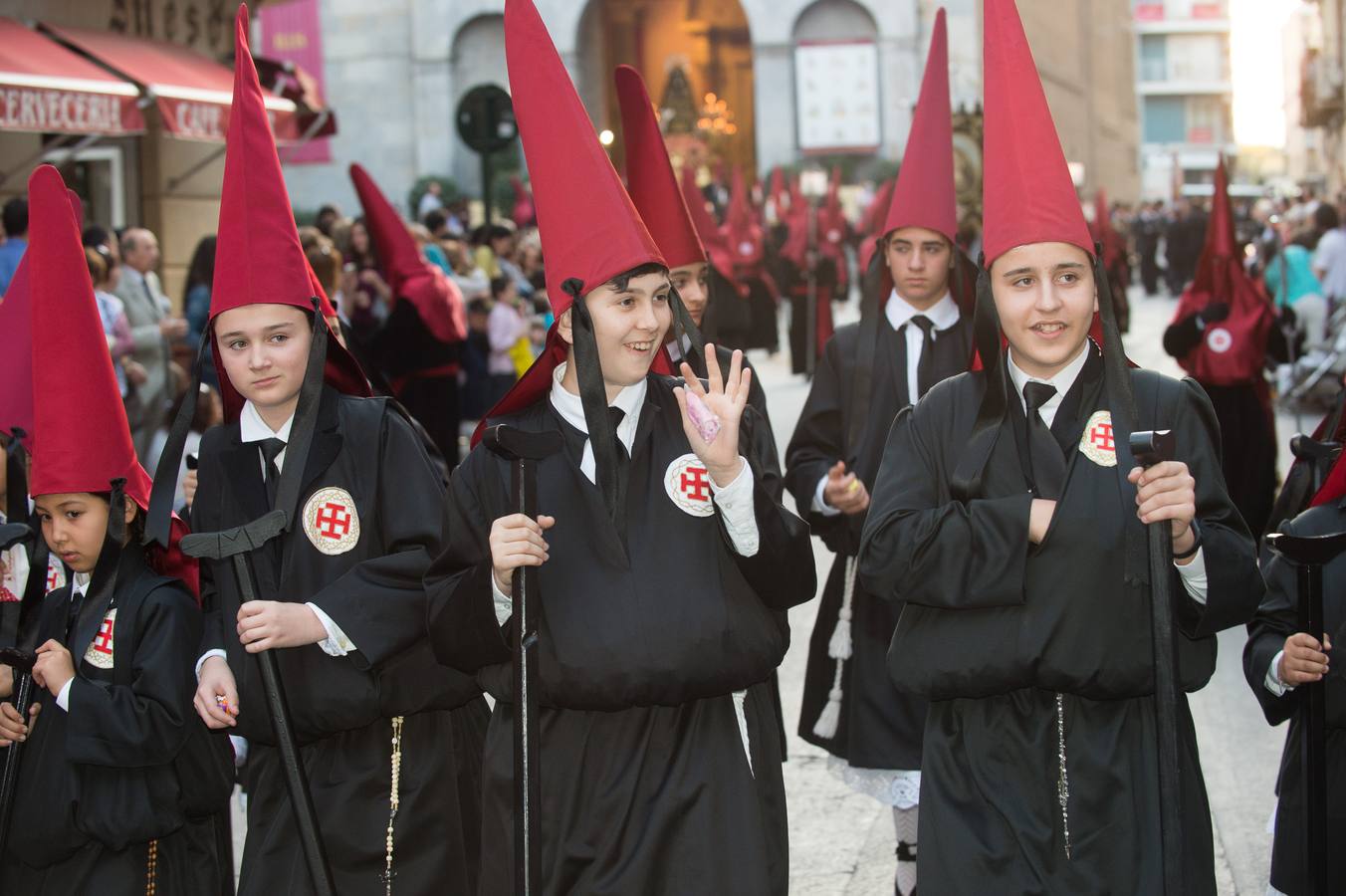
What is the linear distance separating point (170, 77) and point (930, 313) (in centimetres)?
915

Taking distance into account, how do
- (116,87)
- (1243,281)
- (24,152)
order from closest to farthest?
(1243,281)
(116,87)
(24,152)

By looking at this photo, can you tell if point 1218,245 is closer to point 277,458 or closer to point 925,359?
point 925,359

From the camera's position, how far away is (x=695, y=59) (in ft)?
206

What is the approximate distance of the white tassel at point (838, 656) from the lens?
19.3ft

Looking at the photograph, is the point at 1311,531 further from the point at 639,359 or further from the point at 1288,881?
the point at 639,359

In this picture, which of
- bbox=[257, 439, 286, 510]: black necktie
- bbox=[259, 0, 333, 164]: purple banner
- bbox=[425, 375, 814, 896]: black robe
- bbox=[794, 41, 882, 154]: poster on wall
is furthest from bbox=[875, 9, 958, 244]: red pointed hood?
bbox=[794, 41, 882, 154]: poster on wall

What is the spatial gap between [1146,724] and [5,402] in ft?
10.2

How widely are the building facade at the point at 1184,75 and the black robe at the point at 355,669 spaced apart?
10801 centimetres

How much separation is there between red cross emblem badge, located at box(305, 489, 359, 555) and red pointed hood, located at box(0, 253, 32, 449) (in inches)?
42.4

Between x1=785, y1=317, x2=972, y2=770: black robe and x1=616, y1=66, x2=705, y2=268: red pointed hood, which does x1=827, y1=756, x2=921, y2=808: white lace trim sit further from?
x1=616, y1=66, x2=705, y2=268: red pointed hood

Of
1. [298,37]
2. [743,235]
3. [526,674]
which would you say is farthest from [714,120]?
[526,674]

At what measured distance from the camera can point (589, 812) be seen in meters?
3.87

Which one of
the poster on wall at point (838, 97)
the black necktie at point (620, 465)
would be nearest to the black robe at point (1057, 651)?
the black necktie at point (620, 465)

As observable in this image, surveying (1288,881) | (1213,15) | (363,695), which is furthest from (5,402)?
(1213,15)
